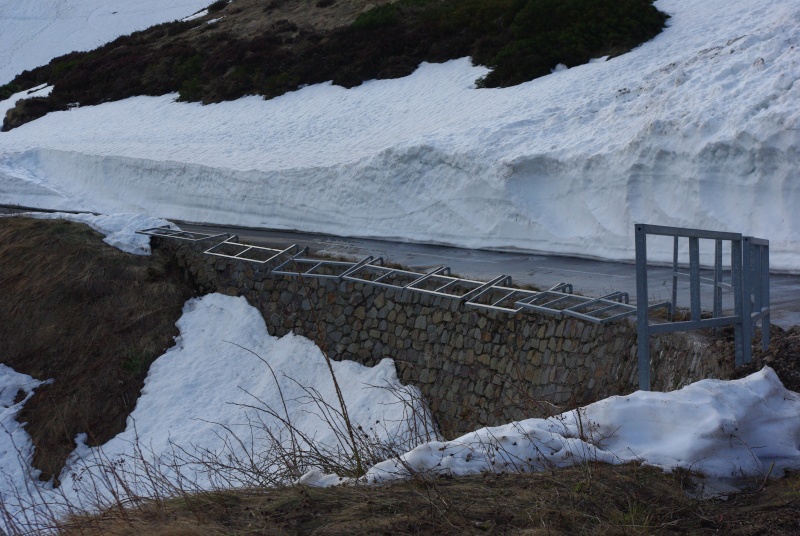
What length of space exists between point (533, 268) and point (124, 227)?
8.64m

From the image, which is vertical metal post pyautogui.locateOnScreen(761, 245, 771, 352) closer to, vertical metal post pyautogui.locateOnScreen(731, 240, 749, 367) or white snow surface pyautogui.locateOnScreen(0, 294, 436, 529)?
vertical metal post pyautogui.locateOnScreen(731, 240, 749, 367)

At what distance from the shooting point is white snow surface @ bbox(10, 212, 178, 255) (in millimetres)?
15758

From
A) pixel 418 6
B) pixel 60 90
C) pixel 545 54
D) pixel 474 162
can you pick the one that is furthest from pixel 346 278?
pixel 60 90

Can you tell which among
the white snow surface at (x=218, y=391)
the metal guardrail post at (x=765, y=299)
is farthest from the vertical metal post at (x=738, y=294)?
the white snow surface at (x=218, y=391)

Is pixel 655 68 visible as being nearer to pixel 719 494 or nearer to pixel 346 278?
pixel 346 278

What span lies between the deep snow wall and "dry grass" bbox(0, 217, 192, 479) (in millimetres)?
1512

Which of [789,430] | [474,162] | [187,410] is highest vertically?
[474,162]

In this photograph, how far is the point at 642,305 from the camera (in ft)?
17.2

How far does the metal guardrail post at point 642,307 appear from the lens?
16.8 ft

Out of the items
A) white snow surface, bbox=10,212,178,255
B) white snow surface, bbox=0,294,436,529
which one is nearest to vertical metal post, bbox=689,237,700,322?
white snow surface, bbox=0,294,436,529

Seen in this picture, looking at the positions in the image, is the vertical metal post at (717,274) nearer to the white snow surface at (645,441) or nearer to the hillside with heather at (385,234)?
the hillside with heather at (385,234)

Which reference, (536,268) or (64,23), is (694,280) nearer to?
(536,268)

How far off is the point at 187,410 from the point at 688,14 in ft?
43.6

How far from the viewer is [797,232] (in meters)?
10.4
